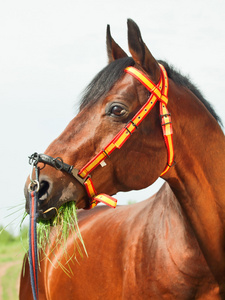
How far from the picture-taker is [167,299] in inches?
121

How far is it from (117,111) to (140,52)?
505mm

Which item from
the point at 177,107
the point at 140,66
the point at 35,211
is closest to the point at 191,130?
the point at 177,107

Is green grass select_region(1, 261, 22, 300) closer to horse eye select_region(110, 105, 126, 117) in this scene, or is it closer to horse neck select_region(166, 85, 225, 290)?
horse neck select_region(166, 85, 225, 290)

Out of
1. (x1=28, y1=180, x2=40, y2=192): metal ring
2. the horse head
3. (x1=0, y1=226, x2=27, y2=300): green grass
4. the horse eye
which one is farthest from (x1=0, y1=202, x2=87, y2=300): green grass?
the horse eye

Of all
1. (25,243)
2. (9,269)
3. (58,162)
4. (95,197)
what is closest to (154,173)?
(95,197)

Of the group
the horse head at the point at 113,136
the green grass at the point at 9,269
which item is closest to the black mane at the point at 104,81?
the horse head at the point at 113,136

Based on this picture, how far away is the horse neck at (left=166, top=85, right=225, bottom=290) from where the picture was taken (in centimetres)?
302

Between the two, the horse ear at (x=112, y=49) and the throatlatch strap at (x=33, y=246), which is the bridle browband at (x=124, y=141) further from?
the horse ear at (x=112, y=49)

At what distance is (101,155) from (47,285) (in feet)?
8.58

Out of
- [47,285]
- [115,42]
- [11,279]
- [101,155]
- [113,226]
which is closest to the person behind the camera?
[101,155]

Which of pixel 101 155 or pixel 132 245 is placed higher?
pixel 101 155

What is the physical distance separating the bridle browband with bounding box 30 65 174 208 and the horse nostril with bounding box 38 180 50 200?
0.13 metres

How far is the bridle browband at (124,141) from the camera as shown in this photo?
8.54 ft

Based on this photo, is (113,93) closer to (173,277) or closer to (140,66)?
(140,66)
